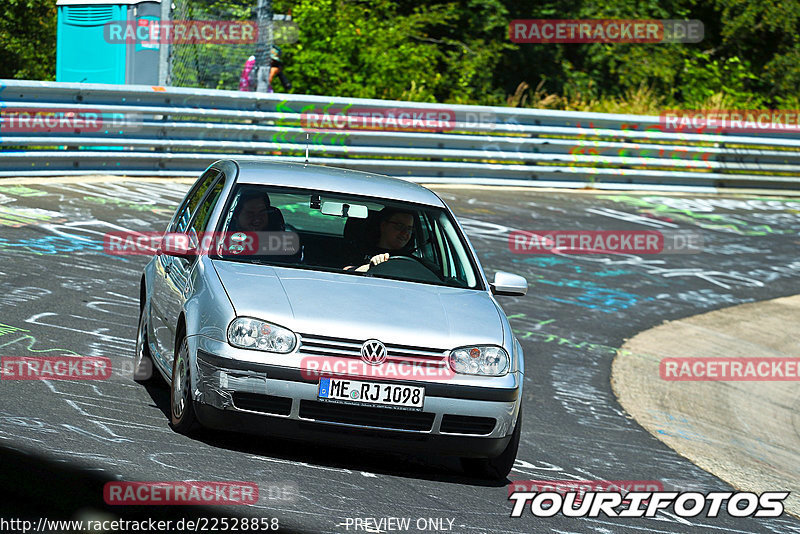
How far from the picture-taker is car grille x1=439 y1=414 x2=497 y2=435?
606cm

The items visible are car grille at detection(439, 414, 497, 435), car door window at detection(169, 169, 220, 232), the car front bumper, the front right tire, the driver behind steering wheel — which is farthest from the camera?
A: car door window at detection(169, 169, 220, 232)

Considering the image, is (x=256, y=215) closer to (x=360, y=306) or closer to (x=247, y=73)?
(x=360, y=306)

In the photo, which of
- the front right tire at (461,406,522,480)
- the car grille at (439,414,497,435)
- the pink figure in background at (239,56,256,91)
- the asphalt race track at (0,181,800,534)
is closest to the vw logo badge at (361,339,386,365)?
the car grille at (439,414,497,435)

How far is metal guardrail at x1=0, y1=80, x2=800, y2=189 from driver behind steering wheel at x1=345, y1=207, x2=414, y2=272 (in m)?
6.88

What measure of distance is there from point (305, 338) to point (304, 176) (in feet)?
5.86

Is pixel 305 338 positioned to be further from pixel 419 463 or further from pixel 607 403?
pixel 607 403

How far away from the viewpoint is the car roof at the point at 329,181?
7.27 meters

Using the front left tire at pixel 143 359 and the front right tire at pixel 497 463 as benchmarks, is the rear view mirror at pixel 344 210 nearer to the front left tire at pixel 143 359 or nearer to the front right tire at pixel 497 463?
the front left tire at pixel 143 359

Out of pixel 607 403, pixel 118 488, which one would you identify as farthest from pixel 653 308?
pixel 118 488

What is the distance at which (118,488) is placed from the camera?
17.1ft

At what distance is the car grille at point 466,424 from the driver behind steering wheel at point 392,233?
148 cm

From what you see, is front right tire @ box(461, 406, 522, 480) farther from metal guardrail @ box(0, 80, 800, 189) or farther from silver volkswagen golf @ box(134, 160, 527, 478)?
metal guardrail @ box(0, 80, 800, 189)

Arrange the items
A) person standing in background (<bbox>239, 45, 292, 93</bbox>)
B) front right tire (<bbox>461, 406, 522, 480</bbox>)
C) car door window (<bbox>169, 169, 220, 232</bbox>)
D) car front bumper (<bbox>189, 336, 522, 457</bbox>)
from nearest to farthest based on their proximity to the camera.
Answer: car front bumper (<bbox>189, 336, 522, 457</bbox>) < front right tire (<bbox>461, 406, 522, 480</bbox>) < car door window (<bbox>169, 169, 220, 232</bbox>) < person standing in background (<bbox>239, 45, 292, 93</bbox>)

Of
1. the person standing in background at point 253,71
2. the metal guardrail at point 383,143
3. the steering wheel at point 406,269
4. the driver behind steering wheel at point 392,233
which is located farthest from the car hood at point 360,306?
the person standing in background at point 253,71
